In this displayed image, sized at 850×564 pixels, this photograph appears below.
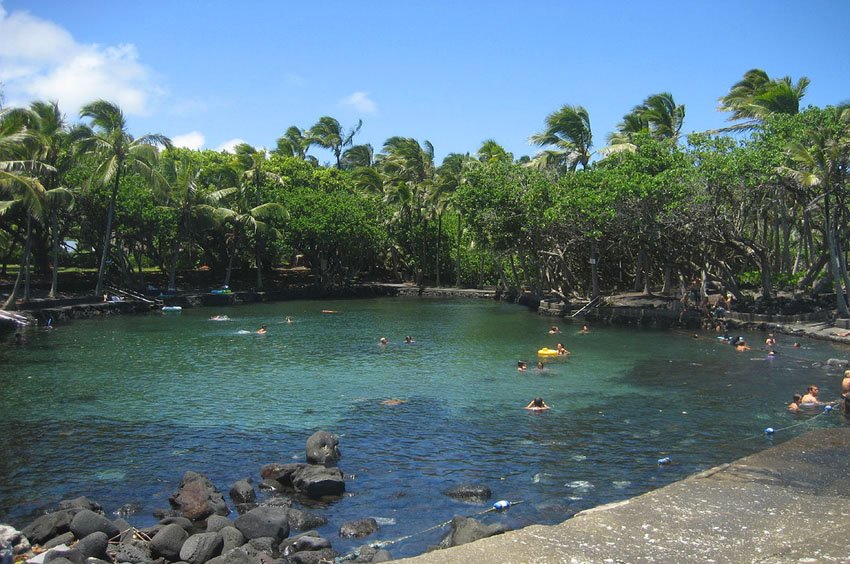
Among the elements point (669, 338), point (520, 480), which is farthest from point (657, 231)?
point (520, 480)

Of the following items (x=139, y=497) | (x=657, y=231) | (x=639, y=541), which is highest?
(x=657, y=231)

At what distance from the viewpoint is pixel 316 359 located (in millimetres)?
31000

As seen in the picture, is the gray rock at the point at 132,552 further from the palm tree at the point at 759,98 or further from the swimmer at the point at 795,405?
the palm tree at the point at 759,98

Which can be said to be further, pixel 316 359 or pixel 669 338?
pixel 669 338

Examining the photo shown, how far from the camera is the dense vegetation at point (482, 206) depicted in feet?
124

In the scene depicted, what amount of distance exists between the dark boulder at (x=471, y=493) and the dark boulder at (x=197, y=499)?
14.2 feet

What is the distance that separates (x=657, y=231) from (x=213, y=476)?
31660 mm

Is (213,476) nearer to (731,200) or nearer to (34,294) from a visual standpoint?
(731,200)

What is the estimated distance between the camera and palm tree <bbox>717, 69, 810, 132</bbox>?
4134 cm

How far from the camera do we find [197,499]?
13.1m

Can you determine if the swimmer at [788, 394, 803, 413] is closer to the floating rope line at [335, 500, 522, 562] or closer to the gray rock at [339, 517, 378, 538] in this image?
the floating rope line at [335, 500, 522, 562]

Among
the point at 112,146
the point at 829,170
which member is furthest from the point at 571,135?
the point at 112,146

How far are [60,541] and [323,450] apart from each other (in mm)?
6036

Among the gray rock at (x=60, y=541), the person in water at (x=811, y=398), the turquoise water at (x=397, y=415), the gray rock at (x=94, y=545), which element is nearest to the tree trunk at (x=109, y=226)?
the turquoise water at (x=397, y=415)
